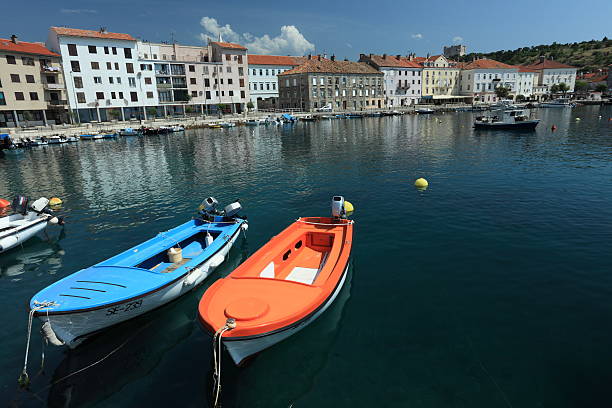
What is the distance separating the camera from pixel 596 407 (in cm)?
670

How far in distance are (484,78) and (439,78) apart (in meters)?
15.7

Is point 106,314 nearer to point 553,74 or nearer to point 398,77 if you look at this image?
point 398,77

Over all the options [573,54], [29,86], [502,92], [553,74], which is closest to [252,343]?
[29,86]

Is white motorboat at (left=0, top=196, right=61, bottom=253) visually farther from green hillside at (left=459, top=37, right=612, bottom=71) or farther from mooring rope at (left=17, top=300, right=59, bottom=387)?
green hillside at (left=459, top=37, right=612, bottom=71)

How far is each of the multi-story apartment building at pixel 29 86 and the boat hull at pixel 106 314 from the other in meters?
66.5

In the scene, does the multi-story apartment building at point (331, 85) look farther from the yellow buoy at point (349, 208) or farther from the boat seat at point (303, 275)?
the boat seat at point (303, 275)

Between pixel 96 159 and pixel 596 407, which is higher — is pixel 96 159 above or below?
above

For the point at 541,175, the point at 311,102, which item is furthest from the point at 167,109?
the point at 541,175

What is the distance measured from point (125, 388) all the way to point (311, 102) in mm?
89325

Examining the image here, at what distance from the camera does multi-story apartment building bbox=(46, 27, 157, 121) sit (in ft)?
210

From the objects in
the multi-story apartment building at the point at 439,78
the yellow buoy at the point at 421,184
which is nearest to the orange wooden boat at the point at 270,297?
the yellow buoy at the point at 421,184

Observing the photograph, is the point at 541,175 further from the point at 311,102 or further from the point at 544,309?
the point at 311,102

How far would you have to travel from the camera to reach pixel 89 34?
6550 centimetres

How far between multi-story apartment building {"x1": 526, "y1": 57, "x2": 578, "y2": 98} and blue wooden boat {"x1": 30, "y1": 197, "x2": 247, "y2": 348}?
526 ft
